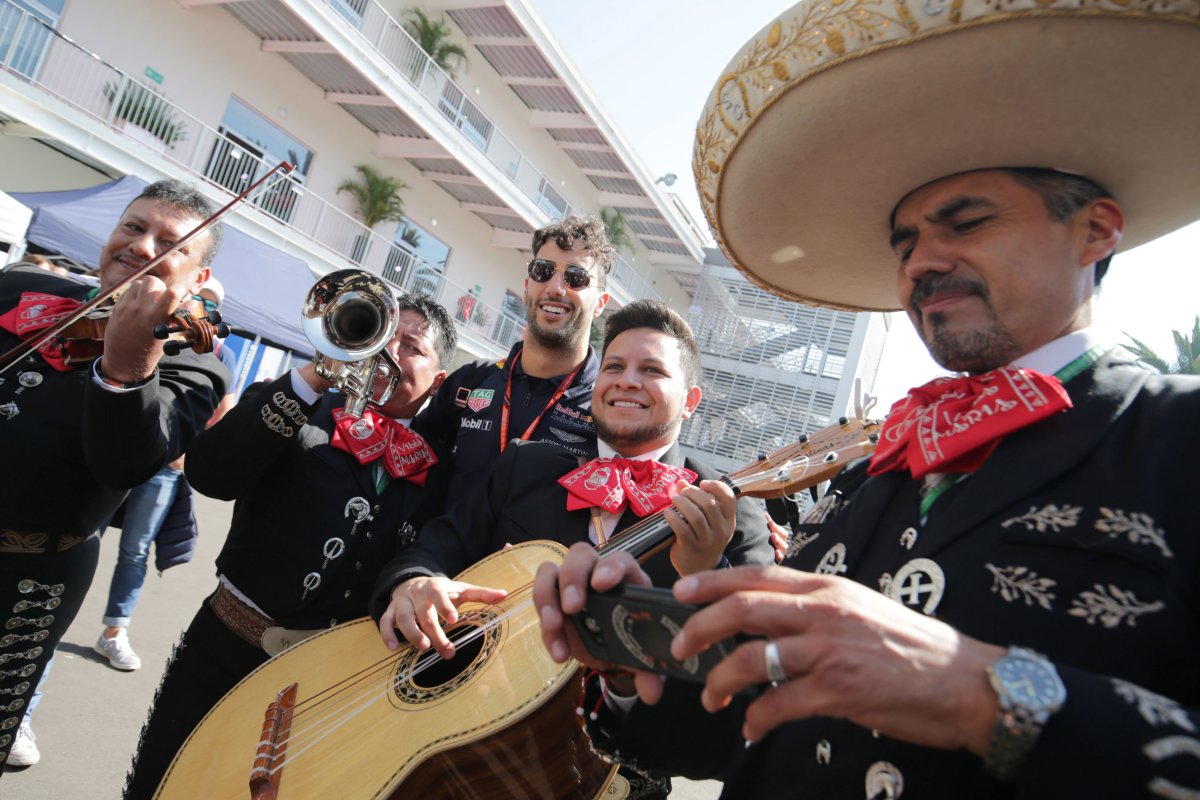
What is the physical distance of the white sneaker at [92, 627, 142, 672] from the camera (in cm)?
446

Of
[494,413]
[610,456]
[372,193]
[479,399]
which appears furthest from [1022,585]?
[372,193]

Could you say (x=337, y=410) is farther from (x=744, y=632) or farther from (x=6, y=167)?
(x=6, y=167)

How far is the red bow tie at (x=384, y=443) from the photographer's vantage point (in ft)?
9.21

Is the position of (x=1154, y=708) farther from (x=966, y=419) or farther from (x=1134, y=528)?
(x=966, y=419)

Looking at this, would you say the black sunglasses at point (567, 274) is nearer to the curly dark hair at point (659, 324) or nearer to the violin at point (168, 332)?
the curly dark hair at point (659, 324)

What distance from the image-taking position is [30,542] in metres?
2.38

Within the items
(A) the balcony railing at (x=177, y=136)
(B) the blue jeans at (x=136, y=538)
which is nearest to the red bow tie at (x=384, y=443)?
(B) the blue jeans at (x=136, y=538)

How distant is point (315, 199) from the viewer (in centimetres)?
1553

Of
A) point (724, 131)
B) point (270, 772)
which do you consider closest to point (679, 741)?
point (270, 772)

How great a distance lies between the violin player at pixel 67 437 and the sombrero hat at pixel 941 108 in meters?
1.77

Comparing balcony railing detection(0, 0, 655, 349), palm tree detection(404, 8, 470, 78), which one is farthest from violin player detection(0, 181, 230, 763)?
palm tree detection(404, 8, 470, 78)

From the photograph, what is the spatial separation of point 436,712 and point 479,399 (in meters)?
1.86

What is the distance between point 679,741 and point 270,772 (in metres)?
1.10

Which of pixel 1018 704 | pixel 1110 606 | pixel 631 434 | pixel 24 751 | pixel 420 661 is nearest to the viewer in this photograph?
pixel 1018 704
